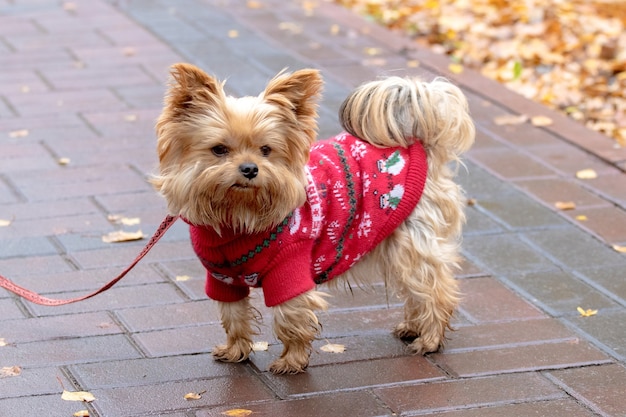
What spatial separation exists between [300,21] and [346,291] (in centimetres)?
502

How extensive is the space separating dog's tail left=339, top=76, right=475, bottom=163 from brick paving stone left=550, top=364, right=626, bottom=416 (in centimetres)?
99

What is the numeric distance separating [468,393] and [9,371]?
168cm

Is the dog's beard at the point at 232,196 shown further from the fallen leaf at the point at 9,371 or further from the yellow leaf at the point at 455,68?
the yellow leaf at the point at 455,68

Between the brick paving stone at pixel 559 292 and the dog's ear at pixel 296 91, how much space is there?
62.8 inches

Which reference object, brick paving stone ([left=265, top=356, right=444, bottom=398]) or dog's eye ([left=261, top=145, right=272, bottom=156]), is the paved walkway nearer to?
brick paving stone ([left=265, top=356, right=444, bottom=398])

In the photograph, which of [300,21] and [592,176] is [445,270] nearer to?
[592,176]

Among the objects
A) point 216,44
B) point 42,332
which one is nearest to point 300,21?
point 216,44

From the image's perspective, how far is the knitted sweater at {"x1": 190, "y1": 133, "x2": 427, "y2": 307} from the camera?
369cm

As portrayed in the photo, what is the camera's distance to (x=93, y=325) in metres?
4.27

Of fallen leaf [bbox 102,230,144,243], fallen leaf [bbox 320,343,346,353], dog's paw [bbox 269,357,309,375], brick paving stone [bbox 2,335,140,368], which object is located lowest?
fallen leaf [bbox 102,230,144,243]

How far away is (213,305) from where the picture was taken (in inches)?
176

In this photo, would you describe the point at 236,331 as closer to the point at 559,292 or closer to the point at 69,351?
the point at 69,351

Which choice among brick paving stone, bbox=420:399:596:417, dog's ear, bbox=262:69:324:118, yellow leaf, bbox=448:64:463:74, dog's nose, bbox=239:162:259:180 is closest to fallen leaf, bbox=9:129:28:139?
yellow leaf, bbox=448:64:463:74

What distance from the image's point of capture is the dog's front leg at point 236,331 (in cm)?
395
